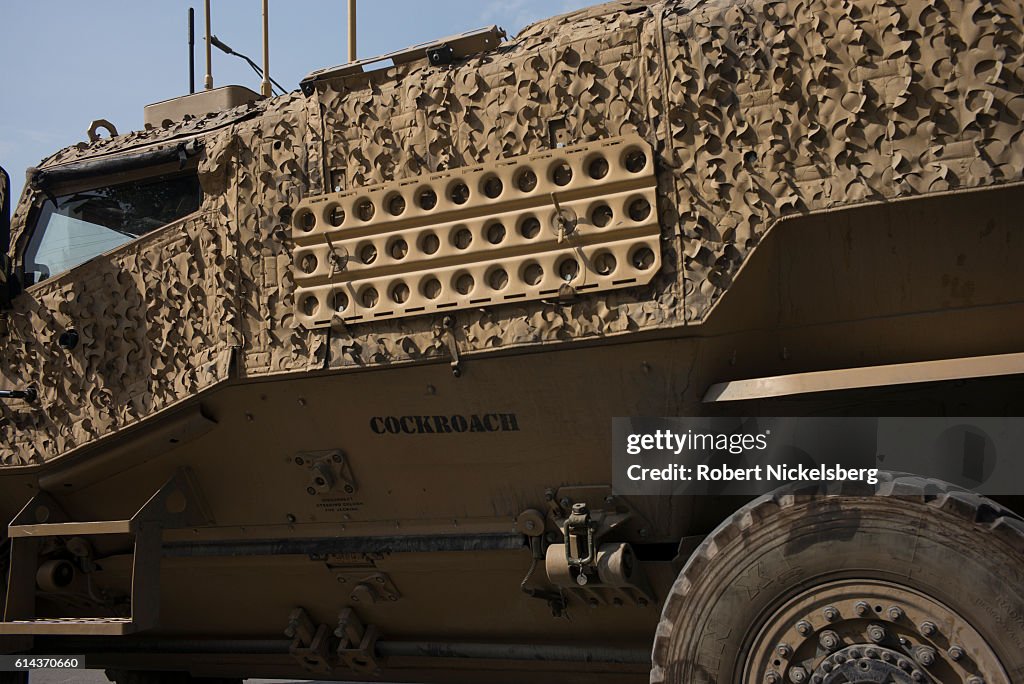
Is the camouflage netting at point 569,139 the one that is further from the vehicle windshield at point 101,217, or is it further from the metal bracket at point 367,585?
the metal bracket at point 367,585

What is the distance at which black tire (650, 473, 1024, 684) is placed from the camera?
308 centimetres

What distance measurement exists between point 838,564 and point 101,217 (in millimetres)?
3945

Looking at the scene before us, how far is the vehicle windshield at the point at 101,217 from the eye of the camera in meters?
4.86

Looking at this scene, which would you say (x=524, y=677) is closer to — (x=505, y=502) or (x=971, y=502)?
(x=505, y=502)

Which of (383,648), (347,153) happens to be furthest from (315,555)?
(347,153)

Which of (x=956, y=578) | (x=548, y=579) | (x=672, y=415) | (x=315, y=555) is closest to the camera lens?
(x=956, y=578)

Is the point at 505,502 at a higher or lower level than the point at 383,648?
higher

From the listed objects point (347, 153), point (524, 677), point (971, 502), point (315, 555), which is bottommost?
point (524, 677)

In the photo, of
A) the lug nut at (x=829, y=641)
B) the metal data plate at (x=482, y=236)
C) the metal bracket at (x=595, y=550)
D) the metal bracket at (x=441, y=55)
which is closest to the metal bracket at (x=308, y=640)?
the metal bracket at (x=595, y=550)

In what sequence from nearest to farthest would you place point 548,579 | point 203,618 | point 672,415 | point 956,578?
point 956,578 → point 672,415 → point 548,579 → point 203,618

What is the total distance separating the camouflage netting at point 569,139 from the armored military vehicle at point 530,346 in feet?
0.05

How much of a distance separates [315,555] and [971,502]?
9.25 ft

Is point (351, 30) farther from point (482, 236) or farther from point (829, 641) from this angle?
point (829, 641)

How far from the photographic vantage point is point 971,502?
3160mm
